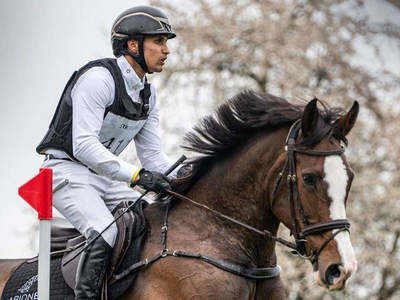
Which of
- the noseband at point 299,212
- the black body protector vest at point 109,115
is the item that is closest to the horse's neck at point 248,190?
the noseband at point 299,212

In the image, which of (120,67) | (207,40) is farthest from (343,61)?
(120,67)

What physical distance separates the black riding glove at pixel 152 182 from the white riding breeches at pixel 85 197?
1.15 feet

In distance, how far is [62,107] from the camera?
20.1 feet

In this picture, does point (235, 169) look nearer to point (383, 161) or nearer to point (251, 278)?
point (251, 278)

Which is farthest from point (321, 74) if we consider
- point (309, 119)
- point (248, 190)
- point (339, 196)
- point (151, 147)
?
point (339, 196)

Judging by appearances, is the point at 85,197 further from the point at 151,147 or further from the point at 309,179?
the point at 309,179

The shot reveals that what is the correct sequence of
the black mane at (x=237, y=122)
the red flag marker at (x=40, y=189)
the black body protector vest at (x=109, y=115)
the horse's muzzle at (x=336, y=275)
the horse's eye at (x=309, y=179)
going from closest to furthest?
the horse's muzzle at (x=336, y=275)
the horse's eye at (x=309, y=179)
the red flag marker at (x=40, y=189)
the black mane at (x=237, y=122)
the black body protector vest at (x=109, y=115)

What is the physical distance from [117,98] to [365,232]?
12665 millimetres

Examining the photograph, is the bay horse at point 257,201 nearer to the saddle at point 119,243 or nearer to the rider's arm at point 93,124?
the saddle at point 119,243

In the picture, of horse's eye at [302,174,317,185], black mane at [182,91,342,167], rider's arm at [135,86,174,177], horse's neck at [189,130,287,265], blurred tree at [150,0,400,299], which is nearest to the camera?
horse's eye at [302,174,317,185]

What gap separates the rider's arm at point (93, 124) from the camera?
5.73 m

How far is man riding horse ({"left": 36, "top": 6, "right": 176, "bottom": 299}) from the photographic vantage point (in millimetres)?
5730

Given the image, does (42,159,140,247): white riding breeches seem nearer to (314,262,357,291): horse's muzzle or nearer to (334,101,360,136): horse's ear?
(314,262,357,291): horse's muzzle

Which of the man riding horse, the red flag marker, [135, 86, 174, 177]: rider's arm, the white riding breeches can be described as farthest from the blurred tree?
the red flag marker
